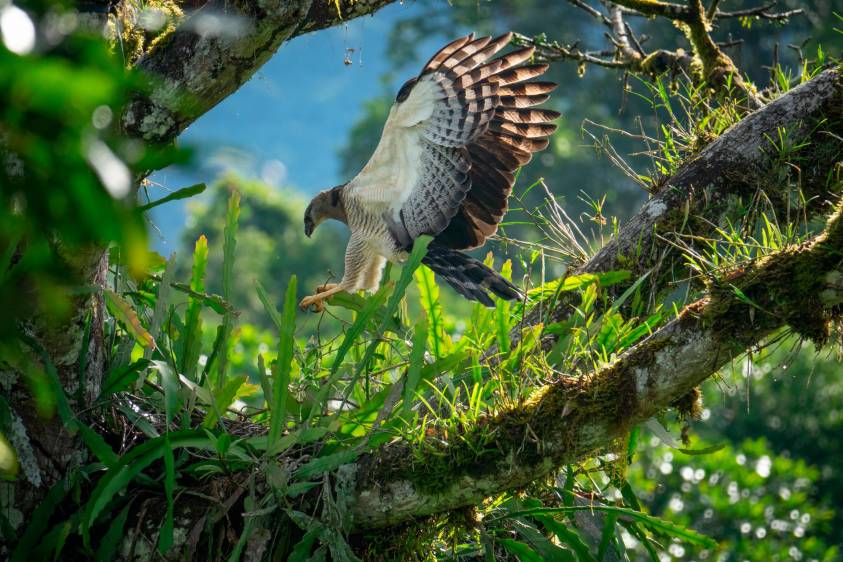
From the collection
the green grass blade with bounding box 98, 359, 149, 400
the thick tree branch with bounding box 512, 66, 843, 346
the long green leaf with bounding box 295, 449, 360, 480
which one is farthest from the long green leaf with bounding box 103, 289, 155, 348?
the thick tree branch with bounding box 512, 66, 843, 346

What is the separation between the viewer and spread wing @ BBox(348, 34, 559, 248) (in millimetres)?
3941

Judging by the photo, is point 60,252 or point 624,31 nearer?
point 60,252

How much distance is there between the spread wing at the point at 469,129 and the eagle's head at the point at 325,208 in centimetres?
94

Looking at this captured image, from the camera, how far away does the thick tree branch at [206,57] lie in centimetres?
233

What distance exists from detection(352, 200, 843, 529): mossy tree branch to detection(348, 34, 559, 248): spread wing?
5.21ft

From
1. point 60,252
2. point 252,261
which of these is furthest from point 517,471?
point 252,261

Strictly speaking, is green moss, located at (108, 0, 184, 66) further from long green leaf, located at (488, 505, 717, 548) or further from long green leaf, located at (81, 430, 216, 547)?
long green leaf, located at (488, 505, 717, 548)

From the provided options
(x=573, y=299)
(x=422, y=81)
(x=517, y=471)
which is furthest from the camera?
(x=422, y=81)

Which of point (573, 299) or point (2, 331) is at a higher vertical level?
point (2, 331)

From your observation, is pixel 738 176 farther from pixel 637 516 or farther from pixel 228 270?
pixel 228 270

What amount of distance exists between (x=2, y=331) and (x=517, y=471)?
1.60 metres

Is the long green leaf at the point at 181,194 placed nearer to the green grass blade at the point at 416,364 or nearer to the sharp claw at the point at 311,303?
the green grass blade at the point at 416,364

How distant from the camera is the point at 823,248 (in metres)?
2.23

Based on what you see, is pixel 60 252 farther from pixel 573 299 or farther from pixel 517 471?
pixel 573 299
